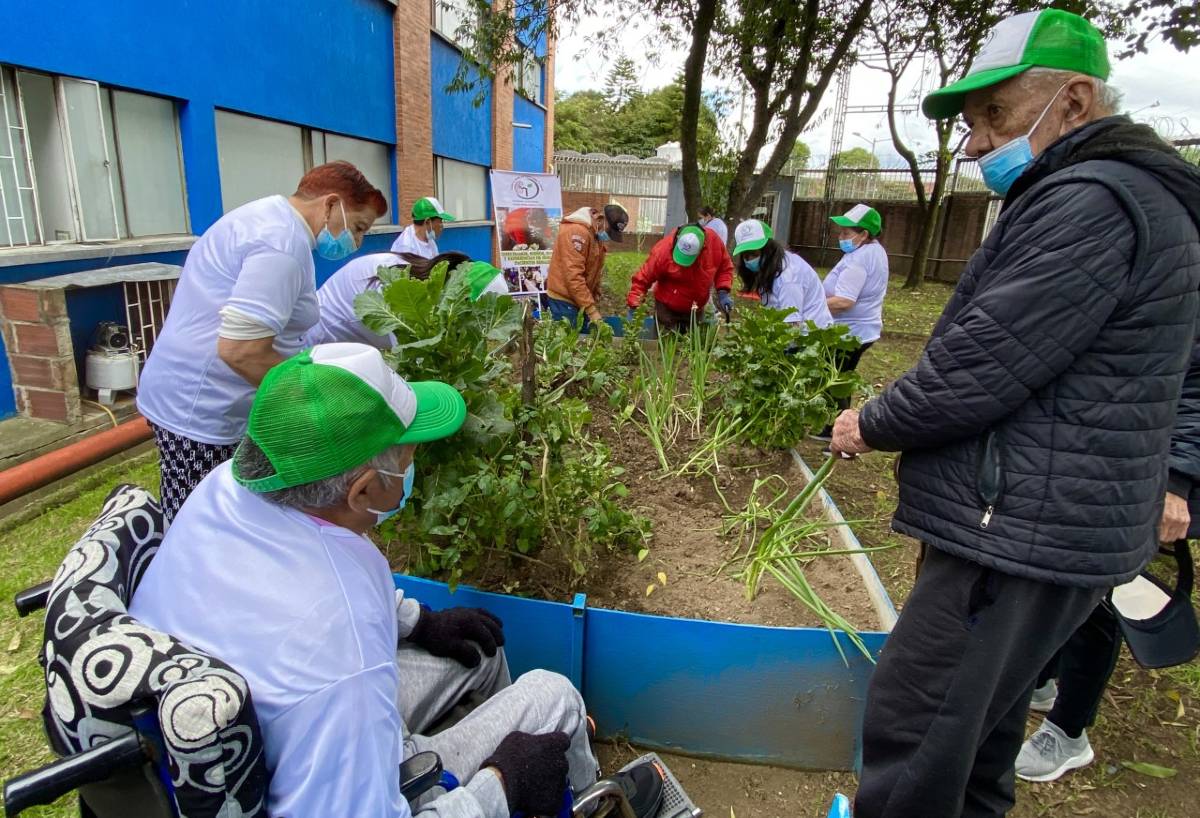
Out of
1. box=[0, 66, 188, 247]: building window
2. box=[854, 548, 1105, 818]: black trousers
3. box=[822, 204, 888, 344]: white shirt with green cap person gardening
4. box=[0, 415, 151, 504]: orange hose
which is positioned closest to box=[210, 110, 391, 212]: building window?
box=[0, 66, 188, 247]: building window

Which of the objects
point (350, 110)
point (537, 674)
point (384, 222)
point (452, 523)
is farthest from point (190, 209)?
point (537, 674)

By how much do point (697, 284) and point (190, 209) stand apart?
4248mm

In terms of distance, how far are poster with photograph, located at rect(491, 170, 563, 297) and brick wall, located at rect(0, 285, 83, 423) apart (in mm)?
3759

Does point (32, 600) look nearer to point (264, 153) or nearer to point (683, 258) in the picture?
point (683, 258)

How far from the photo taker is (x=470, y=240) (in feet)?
43.2

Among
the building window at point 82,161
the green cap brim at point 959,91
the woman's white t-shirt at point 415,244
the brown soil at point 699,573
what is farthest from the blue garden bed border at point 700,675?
the building window at point 82,161

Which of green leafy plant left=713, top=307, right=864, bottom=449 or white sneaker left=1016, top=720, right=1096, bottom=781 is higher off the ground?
green leafy plant left=713, top=307, right=864, bottom=449

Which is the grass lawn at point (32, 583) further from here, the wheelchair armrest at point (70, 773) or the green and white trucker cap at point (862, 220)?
the green and white trucker cap at point (862, 220)

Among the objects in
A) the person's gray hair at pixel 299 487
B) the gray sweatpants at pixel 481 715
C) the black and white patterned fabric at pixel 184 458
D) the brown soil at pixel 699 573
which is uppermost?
the person's gray hair at pixel 299 487

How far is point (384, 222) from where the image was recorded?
31.8 ft

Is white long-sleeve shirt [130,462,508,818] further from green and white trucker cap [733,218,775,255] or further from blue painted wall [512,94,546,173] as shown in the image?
blue painted wall [512,94,546,173]

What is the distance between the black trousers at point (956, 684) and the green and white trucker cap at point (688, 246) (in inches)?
159

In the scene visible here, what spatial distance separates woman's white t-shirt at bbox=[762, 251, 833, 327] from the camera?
4.51m

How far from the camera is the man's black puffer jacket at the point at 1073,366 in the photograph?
1.32m
